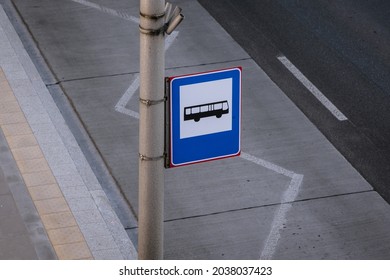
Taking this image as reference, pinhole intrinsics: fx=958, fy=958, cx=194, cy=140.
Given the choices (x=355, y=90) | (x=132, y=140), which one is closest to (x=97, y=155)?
(x=132, y=140)

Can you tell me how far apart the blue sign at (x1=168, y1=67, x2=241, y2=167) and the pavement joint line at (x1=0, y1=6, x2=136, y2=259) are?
288cm

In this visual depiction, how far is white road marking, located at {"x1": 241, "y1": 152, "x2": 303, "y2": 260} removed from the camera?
11.0 meters

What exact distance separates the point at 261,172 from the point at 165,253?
2092mm

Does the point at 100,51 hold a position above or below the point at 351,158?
above

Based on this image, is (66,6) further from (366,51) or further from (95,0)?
(366,51)

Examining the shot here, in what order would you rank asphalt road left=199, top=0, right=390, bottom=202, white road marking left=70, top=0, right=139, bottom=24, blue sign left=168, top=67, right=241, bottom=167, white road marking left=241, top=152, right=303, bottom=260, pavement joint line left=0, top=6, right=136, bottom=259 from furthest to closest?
white road marking left=70, top=0, right=139, bottom=24
asphalt road left=199, top=0, right=390, bottom=202
white road marking left=241, top=152, right=303, bottom=260
pavement joint line left=0, top=6, right=136, bottom=259
blue sign left=168, top=67, right=241, bottom=167

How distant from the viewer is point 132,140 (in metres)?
13.0

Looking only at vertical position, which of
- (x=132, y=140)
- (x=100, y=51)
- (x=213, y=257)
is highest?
(x=100, y=51)

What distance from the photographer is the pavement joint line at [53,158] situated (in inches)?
425

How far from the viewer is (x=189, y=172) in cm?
1236

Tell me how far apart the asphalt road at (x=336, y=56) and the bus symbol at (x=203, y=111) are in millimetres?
4538

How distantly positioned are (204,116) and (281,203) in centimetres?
404

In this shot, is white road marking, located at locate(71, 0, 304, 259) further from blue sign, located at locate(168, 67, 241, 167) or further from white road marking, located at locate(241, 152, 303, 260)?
blue sign, located at locate(168, 67, 241, 167)

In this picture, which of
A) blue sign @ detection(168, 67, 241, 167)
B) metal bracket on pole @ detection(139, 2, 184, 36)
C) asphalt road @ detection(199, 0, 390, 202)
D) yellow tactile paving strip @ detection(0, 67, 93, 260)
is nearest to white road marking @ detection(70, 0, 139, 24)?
asphalt road @ detection(199, 0, 390, 202)
